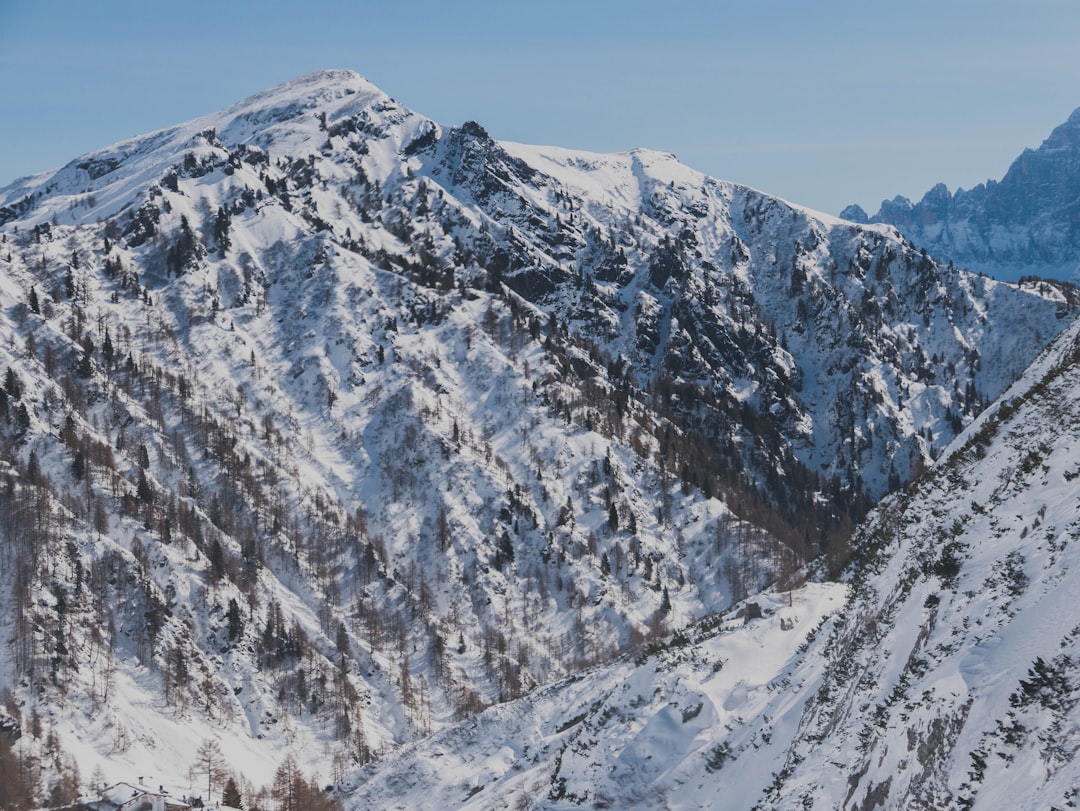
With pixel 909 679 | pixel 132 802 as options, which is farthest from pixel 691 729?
pixel 132 802

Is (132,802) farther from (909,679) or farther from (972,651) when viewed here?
(972,651)

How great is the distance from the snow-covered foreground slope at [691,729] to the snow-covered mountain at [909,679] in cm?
16

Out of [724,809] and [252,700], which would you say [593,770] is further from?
[252,700]

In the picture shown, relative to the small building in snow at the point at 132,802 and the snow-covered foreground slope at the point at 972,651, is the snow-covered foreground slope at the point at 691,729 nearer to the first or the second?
the snow-covered foreground slope at the point at 972,651

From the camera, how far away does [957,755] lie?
2858cm

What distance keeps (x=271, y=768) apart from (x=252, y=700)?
16.6m

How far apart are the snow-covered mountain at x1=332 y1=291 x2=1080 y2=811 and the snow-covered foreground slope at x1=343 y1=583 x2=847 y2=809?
16 centimetres

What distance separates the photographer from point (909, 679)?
35719 mm

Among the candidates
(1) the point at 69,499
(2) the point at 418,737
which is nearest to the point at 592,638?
(2) the point at 418,737

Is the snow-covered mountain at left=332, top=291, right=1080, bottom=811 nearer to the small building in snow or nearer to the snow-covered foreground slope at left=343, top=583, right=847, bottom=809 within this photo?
the snow-covered foreground slope at left=343, top=583, right=847, bottom=809

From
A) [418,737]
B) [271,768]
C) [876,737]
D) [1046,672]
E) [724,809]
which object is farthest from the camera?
[418,737]

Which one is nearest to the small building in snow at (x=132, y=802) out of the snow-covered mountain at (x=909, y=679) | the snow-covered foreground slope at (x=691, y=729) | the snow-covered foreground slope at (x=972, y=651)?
the snow-covered foreground slope at (x=691, y=729)

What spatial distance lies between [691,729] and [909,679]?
25.5 meters

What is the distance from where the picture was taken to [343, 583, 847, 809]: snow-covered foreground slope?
53.2 meters
